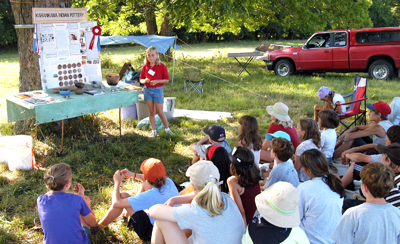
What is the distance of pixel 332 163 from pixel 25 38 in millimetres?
5090

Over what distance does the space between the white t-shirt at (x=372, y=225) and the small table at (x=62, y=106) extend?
12.6ft

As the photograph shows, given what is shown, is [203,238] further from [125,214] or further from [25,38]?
[25,38]

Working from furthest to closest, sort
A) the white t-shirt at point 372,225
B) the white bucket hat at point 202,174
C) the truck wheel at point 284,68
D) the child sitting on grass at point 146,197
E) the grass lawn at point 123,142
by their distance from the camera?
the truck wheel at point 284,68 < the grass lawn at point 123,142 < the child sitting on grass at point 146,197 < the white bucket hat at point 202,174 < the white t-shirt at point 372,225

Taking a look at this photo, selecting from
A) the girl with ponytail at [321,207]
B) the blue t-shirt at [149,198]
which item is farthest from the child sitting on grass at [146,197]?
the girl with ponytail at [321,207]

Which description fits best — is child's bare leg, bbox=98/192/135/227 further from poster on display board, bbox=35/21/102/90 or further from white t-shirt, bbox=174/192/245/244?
poster on display board, bbox=35/21/102/90

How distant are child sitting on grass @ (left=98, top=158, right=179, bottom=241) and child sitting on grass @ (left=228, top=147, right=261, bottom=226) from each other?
527 millimetres

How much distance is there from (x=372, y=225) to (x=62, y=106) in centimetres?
402

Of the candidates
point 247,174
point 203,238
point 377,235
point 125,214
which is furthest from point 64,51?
point 377,235

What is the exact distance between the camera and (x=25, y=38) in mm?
5531

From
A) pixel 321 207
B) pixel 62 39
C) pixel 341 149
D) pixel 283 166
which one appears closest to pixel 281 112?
pixel 341 149

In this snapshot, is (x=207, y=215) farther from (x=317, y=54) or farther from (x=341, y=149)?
(x=317, y=54)

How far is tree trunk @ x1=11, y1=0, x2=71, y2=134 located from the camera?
5.43m

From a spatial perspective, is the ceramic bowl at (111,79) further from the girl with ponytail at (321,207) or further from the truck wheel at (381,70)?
the truck wheel at (381,70)

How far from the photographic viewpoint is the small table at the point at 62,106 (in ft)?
15.1
